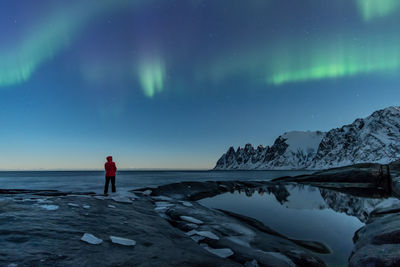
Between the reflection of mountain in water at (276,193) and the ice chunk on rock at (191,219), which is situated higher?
the ice chunk on rock at (191,219)

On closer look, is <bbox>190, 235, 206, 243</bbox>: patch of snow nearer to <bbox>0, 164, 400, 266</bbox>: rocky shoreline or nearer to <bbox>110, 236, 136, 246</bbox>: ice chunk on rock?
<bbox>0, 164, 400, 266</bbox>: rocky shoreline

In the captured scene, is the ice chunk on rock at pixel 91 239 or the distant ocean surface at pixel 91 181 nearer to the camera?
the ice chunk on rock at pixel 91 239

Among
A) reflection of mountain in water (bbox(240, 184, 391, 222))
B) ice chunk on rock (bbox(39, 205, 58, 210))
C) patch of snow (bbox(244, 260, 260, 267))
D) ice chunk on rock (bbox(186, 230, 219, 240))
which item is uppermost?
ice chunk on rock (bbox(39, 205, 58, 210))

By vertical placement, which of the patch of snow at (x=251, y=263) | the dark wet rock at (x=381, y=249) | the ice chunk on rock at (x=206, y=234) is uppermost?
the dark wet rock at (x=381, y=249)

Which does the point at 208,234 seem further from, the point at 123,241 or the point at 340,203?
the point at 340,203

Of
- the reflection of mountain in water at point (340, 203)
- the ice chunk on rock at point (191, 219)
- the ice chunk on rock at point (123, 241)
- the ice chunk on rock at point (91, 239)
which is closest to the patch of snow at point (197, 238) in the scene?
the ice chunk on rock at point (191, 219)

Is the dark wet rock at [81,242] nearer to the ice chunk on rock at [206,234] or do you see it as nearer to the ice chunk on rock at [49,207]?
the ice chunk on rock at [49,207]

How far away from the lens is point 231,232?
7488mm

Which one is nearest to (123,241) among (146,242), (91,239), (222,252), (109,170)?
(146,242)

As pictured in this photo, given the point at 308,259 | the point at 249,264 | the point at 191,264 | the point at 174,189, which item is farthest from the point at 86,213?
the point at 174,189

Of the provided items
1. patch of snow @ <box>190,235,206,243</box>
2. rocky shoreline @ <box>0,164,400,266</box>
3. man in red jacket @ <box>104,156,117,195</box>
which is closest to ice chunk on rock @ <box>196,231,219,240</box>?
rocky shoreline @ <box>0,164,400,266</box>

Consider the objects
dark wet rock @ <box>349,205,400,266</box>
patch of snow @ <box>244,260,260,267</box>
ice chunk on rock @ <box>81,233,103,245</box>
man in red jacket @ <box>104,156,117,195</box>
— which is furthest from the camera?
man in red jacket @ <box>104,156,117,195</box>

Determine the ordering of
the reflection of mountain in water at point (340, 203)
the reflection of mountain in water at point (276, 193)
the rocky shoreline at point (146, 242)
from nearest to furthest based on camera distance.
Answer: the rocky shoreline at point (146, 242)
the reflection of mountain in water at point (340, 203)
the reflection of mountain in water at point (276, 193)

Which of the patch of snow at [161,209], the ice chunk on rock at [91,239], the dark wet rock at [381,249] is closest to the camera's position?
the dark wet rock at [381,249]
